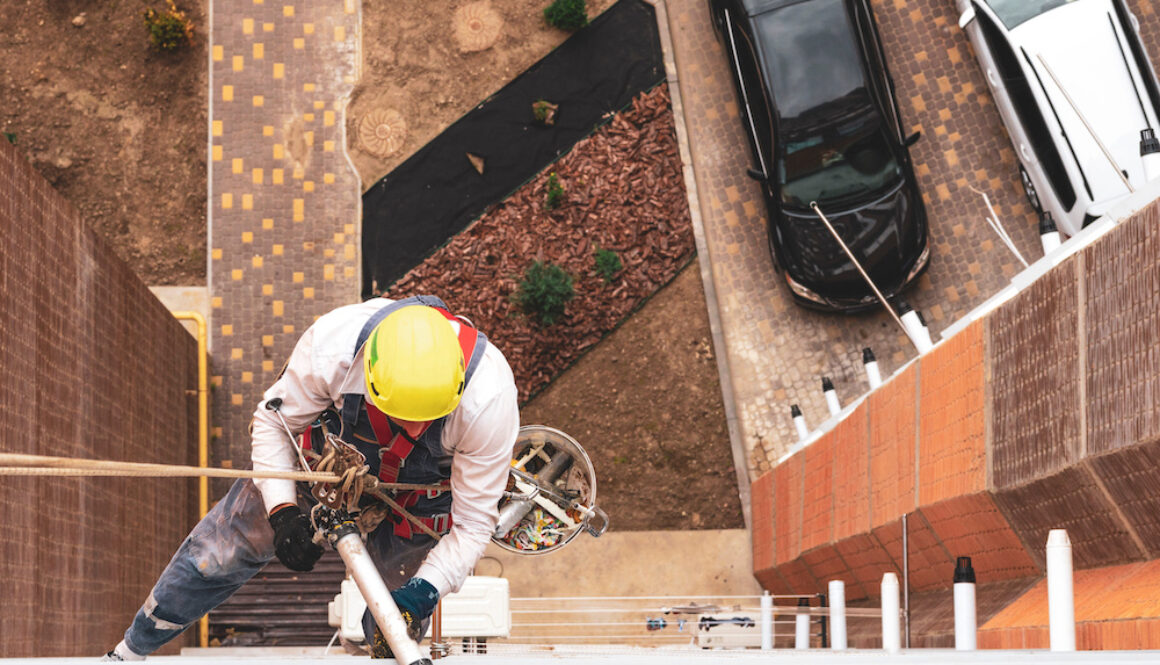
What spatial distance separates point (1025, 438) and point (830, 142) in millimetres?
5320

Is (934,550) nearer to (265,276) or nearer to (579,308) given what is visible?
(579,308)

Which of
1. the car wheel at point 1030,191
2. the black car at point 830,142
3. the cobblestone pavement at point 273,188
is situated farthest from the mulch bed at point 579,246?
the car wheel at point 1030,191

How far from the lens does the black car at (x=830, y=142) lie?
9.40 meters

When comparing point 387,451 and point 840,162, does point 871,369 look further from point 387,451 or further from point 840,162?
point 387,451

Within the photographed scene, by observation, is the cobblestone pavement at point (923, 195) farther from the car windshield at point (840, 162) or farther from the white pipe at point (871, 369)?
the white pipe at point (871, 369)

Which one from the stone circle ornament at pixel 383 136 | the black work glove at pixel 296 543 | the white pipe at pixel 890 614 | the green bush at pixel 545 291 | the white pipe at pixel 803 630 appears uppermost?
the stone circle ornament at pixel 383 136

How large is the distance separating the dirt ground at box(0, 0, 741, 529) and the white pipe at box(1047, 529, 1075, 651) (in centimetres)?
665

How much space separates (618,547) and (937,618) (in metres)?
4.58

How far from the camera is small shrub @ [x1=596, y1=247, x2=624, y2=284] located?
10.0 metres

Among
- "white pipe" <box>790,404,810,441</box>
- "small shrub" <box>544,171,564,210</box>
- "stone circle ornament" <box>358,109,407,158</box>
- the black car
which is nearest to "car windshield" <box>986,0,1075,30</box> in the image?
the black car

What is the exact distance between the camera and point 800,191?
31.4ft

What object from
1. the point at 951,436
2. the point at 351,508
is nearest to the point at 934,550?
the point at 951,436

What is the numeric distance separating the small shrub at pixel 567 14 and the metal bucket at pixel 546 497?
5.39m

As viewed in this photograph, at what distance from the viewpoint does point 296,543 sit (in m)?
4.50
